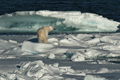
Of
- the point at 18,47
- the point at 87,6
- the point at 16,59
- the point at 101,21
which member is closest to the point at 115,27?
the point at 101,21

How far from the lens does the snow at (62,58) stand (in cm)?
870

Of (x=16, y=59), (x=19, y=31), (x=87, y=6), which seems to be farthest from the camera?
(x=87, y=6)

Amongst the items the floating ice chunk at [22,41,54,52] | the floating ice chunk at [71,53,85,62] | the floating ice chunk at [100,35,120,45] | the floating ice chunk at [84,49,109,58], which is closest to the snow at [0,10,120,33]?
the floating ice chunk at [100,35,120,45]

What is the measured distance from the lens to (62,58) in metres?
10.9

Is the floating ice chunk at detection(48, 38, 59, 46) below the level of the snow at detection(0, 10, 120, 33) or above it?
below

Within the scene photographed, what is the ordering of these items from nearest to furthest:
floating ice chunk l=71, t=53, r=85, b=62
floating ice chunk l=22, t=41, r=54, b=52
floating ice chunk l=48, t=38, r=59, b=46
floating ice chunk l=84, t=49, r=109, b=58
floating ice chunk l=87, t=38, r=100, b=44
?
floating ice chunk l=71, t=53, r=85, b=62 < floating ice chunk l=84, t=49, r=109, b=58 < floating ice chunk l=22, t=41, r=54, b=52 < floating ice chunk l=48, t=38, r=59, b=46 < floating ice chunk l=87, t=38, r=100, b=44

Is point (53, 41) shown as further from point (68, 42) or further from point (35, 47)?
point (35, 47)

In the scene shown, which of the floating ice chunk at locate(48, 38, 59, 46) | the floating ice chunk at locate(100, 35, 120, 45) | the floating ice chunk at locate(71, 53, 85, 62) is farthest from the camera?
the floating ice chunk at locate(100, 35, 120, 45)

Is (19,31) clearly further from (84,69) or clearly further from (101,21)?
(84,69)

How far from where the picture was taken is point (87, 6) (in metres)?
28.3

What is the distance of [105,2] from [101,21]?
538 inches

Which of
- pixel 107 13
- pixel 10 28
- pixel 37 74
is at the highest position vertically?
pixel 107 13

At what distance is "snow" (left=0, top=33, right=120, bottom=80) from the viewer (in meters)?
8.70

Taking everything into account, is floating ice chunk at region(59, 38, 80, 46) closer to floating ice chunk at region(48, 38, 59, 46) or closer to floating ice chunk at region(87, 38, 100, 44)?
floating ice chunk at region(48, 38, 59, 46)
